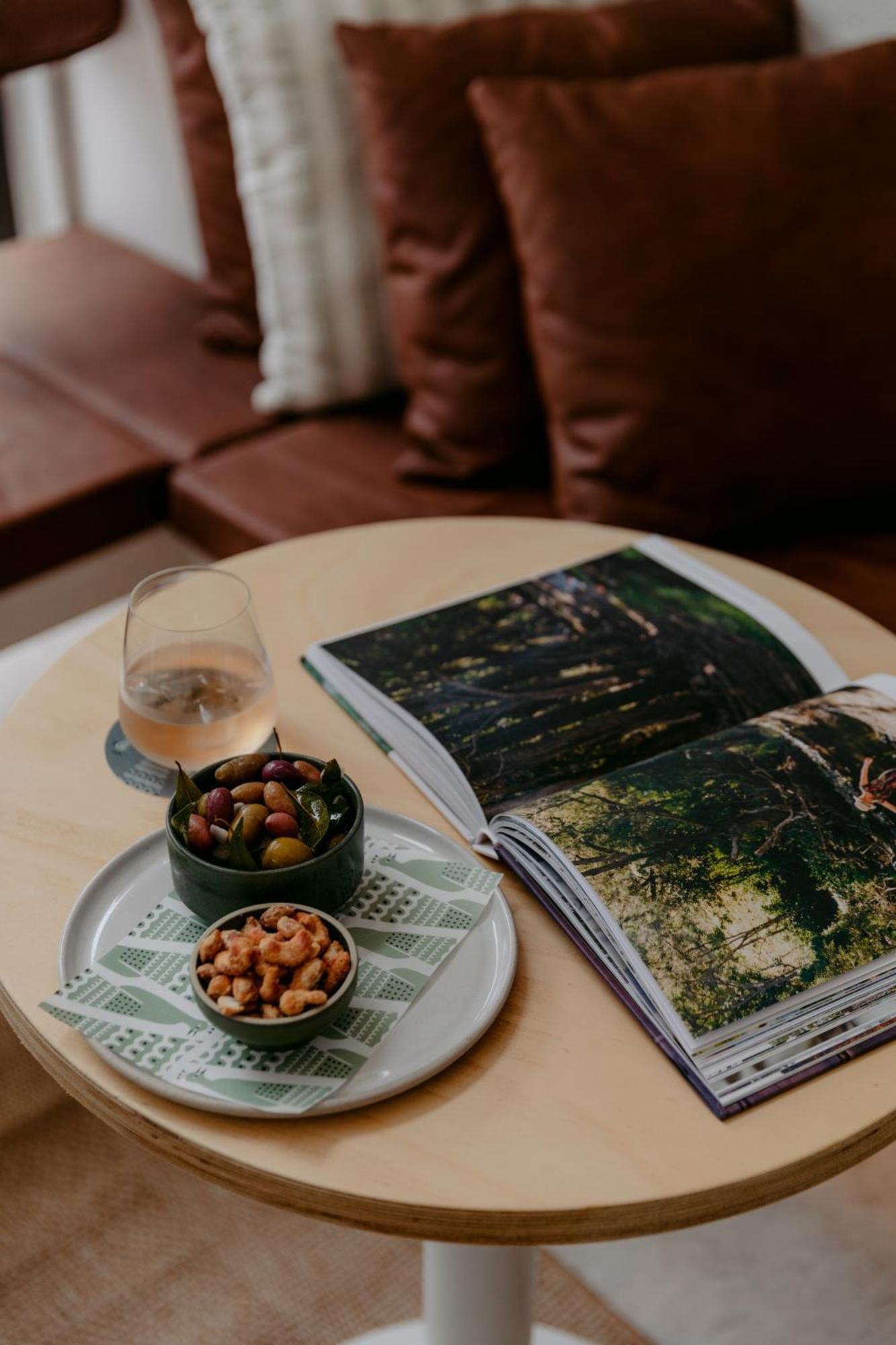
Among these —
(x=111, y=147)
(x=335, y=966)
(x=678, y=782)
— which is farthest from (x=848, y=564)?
(x=111, y=147)

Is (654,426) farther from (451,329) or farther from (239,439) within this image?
(239,439)

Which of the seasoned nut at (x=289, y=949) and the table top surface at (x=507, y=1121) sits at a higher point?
the seasoned nut at (x=289, y=949)

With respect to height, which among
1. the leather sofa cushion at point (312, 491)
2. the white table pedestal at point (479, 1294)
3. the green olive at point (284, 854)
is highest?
the green olive at point (284, 854)

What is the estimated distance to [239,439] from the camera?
1780 millimetres

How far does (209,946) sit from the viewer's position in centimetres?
66

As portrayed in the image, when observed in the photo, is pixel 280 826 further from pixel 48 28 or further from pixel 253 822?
pixel 48 28

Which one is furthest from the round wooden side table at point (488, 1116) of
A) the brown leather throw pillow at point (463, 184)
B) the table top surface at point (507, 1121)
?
the brown leather throw pillow at point (463, 184)

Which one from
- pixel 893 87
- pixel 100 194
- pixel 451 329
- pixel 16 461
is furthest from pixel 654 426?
pixel 100 194

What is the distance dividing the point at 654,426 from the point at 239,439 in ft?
2.08

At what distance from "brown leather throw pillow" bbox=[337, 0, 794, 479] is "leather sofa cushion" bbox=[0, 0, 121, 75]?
39cm

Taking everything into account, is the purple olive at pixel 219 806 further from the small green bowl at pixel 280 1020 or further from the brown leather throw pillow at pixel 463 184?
the brown leather throw pillow at pixel 463 184

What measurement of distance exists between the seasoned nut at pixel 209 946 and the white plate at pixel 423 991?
0.06 metres

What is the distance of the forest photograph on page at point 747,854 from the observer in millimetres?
689

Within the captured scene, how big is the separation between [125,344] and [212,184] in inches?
11.2
